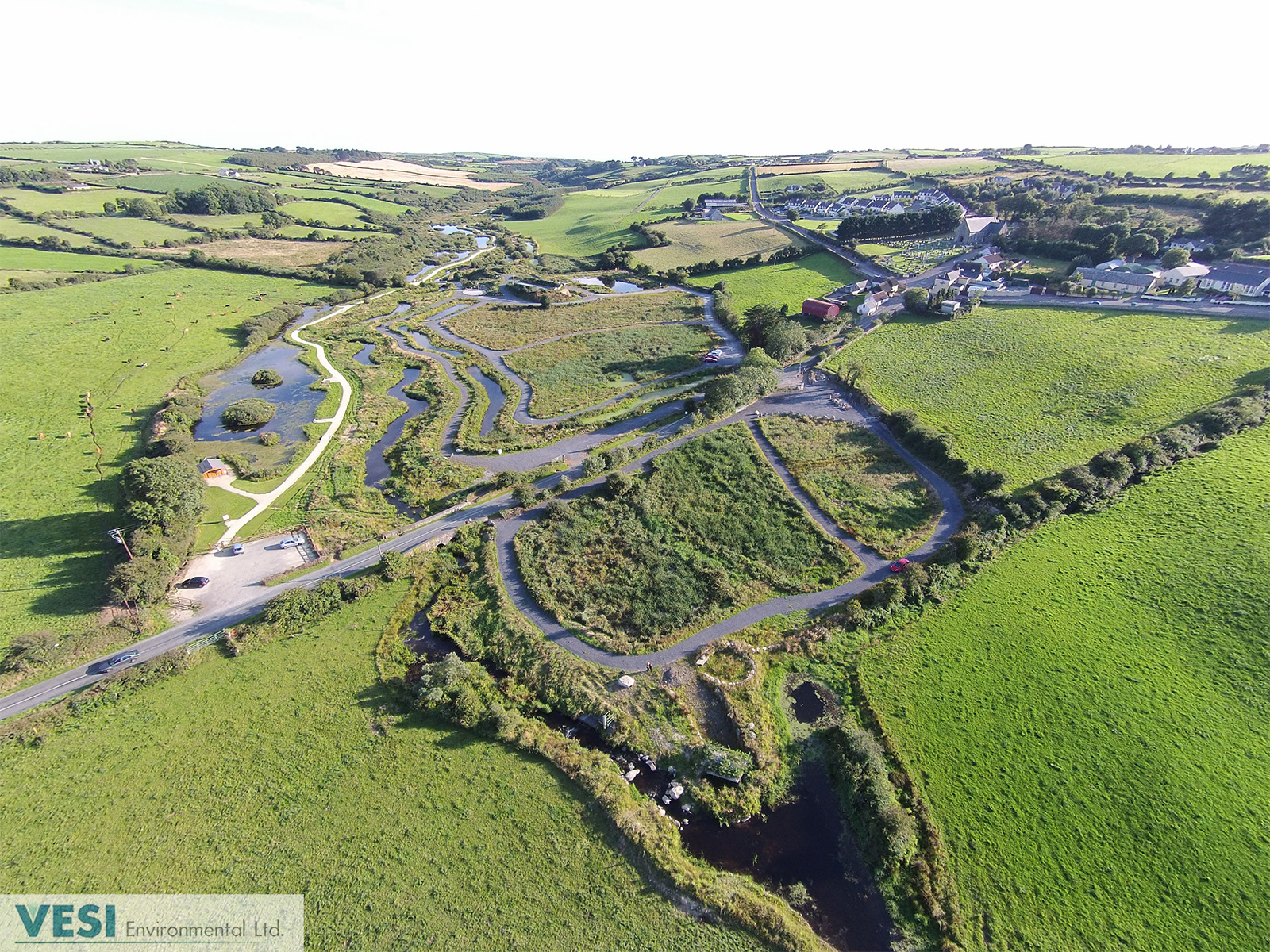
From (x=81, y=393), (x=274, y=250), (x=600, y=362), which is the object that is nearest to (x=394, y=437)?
(x=600, y=362)

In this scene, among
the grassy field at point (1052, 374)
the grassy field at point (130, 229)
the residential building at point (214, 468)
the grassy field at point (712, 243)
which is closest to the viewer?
the residential building at point (214, 468)

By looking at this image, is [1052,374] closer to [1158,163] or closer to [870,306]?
[870,306]

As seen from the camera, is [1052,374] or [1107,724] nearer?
[1107,724]

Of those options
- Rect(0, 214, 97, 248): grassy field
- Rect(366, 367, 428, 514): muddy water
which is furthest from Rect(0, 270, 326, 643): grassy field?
Rect(0, 214, 97, 248): grassy field

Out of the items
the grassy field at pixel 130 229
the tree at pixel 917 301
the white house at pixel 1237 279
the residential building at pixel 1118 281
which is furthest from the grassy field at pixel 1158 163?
the grassy field at pixel 130 229

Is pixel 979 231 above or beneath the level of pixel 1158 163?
beneath

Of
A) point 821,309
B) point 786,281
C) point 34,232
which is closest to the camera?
point 821,309

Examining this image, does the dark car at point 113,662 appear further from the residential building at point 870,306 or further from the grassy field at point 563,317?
the residential building at point 870,306
